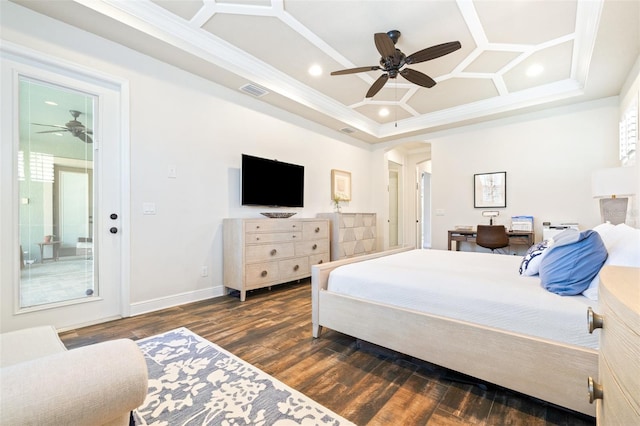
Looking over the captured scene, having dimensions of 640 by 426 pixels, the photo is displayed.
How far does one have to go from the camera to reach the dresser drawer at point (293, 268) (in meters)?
3.80

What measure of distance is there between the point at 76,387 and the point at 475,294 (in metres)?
1.79

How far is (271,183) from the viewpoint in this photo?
13.5 feet

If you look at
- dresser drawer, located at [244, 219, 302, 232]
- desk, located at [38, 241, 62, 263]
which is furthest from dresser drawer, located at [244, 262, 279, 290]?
desk, located at [38, 241, 62, 263]

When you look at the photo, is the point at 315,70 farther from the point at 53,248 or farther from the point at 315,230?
the point at 53,248

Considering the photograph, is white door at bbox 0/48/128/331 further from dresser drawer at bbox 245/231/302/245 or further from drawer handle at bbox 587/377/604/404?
drawer handle at bbox 587/377/604/404

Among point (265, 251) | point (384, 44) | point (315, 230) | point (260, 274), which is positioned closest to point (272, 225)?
point (265, 251)

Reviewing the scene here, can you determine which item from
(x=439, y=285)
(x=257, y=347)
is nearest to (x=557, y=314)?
(x=439, y=285)

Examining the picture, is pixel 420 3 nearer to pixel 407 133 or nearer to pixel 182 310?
pixel 407 133

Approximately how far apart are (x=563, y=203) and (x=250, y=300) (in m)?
4.86

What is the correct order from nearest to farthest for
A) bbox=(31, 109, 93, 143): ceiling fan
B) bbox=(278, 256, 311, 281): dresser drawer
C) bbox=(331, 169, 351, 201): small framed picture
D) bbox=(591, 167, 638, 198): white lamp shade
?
bbox=(591, 167, 638, 198): white lamp shade, bbox=(31, 109, 93, 143): ceiling fan, bbox=(278, 256, 311, 281): dresser drawer, bbox=(331, 169, 351, 201): small framed picture

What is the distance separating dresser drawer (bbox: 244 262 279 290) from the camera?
11.1ft

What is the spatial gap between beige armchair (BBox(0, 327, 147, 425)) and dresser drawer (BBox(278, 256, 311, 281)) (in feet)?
10.2

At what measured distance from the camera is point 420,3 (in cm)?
252

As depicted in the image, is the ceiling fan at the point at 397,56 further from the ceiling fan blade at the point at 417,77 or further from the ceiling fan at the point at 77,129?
the ceiling fan at the point at 77,129
